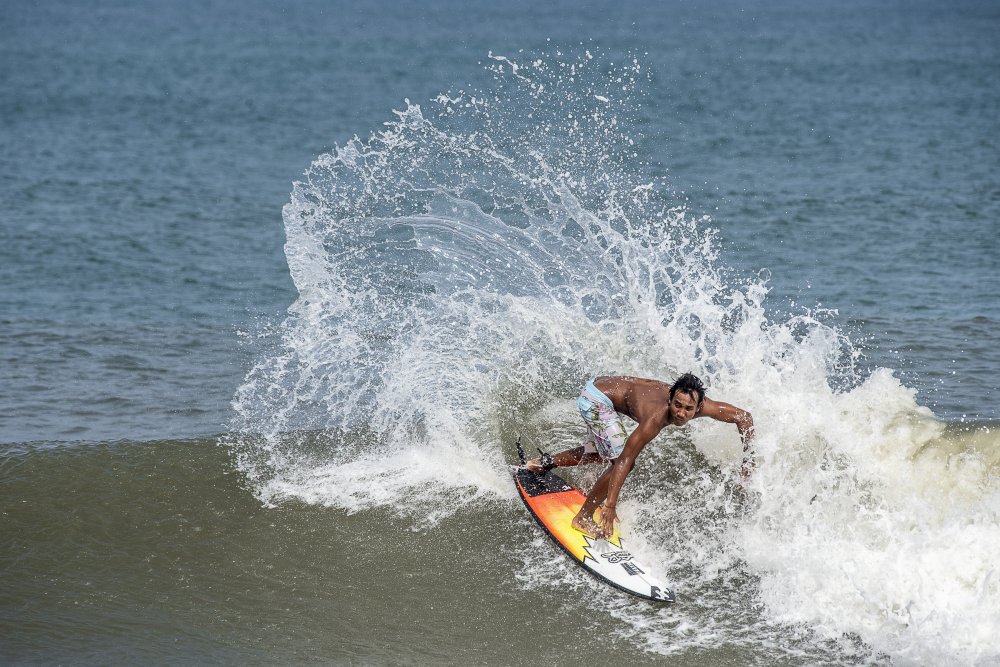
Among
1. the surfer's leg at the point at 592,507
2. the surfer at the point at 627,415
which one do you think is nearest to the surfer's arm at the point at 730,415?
the surfer at the point at 627,415

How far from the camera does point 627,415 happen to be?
325 inches

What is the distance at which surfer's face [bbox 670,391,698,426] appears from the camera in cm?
750

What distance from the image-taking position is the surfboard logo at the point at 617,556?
783cm

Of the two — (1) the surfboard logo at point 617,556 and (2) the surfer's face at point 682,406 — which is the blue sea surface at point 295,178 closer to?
(2) the surfer's face at point 682,406

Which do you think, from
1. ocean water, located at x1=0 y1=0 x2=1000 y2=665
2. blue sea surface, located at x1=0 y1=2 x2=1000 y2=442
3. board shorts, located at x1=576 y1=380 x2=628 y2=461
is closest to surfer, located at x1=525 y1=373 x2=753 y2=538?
board shorts, located at x1=576 y1=380 x2=628 y2=461

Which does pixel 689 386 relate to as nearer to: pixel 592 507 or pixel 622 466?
pixel 622 466

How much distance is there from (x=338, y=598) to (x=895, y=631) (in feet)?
13.3

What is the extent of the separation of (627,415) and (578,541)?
108cm

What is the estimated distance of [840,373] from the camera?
11633 millimetres

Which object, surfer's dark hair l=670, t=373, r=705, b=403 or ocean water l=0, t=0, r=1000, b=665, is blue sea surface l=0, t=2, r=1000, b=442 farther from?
surfer's dark hair l=670, t=373, r=705, b=403

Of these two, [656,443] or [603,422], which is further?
[656,443]

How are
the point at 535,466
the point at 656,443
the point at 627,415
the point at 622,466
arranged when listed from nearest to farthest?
the point at 622,466
the point at 627,415
the point at 535,466
the point at 656,443

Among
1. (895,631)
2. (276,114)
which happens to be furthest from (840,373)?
(276,114)

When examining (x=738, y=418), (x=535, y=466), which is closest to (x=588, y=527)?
(x=535, y=466)
